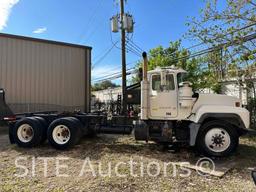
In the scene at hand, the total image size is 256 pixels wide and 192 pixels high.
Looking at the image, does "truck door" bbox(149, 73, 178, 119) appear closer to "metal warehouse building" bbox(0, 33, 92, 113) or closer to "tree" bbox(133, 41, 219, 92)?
"tree" bbox(133, 41, 219, 92)

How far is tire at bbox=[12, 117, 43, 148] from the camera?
24.7 feet

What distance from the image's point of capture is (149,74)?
7.27 meters

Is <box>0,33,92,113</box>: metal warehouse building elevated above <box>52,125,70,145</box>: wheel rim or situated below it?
above

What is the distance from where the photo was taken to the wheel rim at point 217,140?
21.5 ft

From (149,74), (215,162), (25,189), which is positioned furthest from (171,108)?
(25,189)

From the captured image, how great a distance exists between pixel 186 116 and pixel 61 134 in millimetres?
3704

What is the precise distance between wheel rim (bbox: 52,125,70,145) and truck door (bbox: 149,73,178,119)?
2570mm

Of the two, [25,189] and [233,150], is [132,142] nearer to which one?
[233,150]

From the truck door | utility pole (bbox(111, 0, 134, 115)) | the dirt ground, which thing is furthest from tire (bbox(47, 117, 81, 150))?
utility pole (bbox(111, 0, 134, 115))

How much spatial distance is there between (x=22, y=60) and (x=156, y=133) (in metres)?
9.13

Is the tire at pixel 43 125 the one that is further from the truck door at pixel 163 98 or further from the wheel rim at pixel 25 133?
the truck door at pixel 163 98

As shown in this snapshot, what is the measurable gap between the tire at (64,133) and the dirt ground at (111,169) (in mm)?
244
